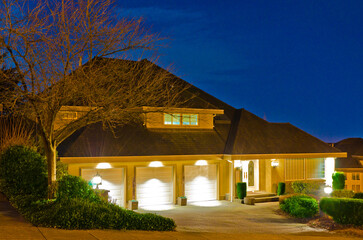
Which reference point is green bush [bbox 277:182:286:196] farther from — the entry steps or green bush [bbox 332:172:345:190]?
green bush [bbox 332:172:345:190]

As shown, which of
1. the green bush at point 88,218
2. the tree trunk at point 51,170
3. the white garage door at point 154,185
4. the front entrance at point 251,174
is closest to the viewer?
the green bush at point 88,218

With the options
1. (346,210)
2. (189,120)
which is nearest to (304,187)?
(189,120)

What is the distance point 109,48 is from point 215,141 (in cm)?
1142

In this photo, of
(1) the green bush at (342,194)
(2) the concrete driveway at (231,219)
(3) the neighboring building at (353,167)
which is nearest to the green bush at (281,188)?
(2) the concrete driveway at (231,219)

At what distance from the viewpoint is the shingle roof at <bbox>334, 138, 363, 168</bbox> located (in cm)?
4206

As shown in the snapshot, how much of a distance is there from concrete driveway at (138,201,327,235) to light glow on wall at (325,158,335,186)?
5.00m

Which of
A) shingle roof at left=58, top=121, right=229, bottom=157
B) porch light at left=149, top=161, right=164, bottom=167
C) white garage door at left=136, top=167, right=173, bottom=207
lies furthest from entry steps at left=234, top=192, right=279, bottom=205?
porch light at left=149, top=161, right=164, bottom=167

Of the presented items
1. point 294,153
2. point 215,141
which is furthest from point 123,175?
point 294,153

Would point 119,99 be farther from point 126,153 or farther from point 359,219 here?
point 359,219

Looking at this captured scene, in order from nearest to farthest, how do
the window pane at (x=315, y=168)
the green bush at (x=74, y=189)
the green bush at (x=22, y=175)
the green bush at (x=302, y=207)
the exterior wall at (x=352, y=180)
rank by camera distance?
the green bush at (x=74, y=189) < the green bush at (x=22, y=175) < the green bush at (x=302, y=207) < the window pane at (x=315, y=168) < the exterior wall at (x=352, y=180)

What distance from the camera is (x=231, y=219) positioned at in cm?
1734

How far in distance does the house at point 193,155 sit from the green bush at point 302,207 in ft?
14.2

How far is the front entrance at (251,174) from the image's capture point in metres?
24.3

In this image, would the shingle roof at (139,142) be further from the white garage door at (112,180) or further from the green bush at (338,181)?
the green bush at (338,181)
